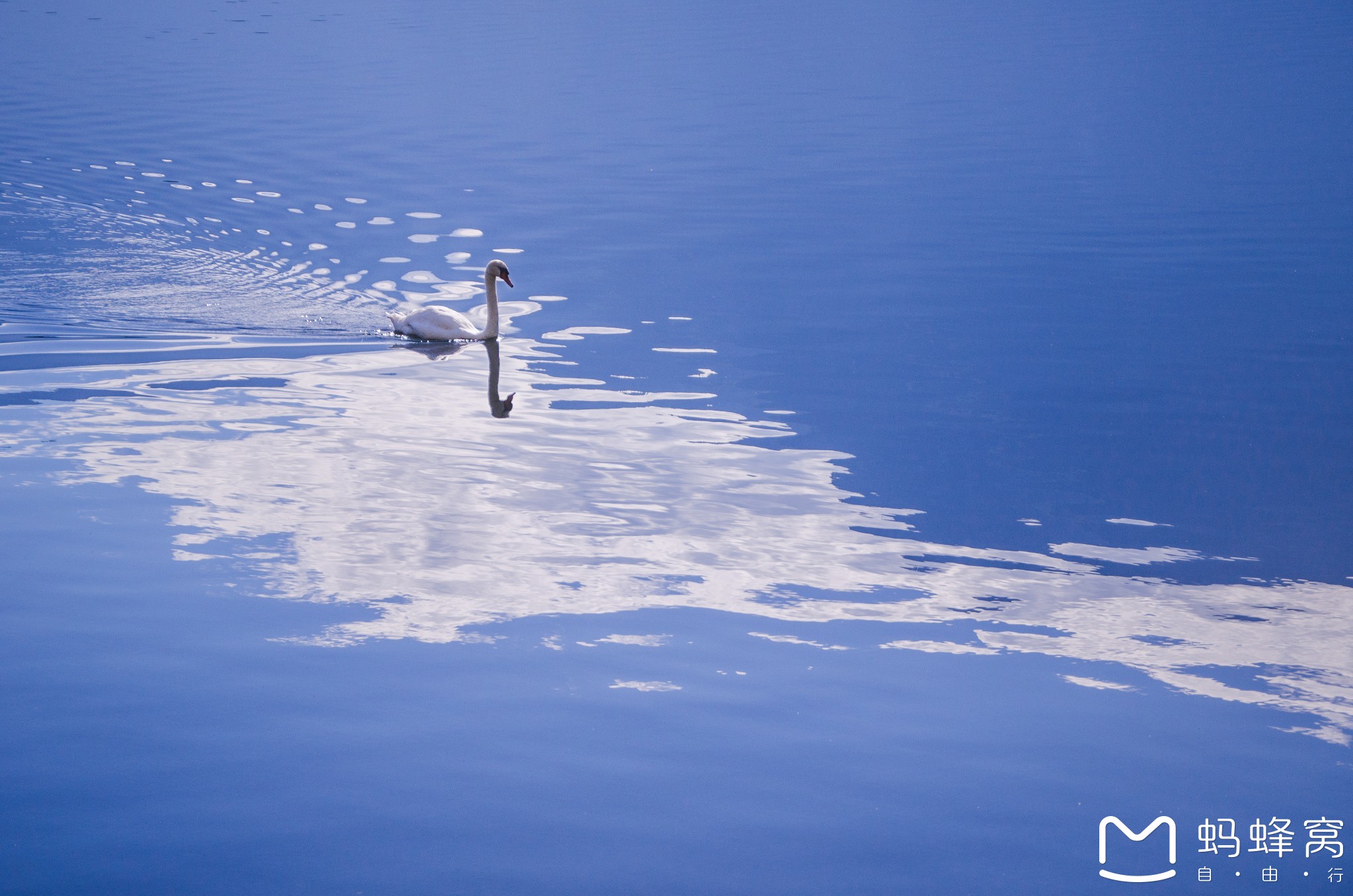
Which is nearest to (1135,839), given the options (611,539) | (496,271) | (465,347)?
(611,539)

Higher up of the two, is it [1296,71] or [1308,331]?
[1296,71]

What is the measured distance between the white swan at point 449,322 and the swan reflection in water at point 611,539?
185cm

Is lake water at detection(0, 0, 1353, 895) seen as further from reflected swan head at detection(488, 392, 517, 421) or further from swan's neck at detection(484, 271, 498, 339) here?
swan's neck at detection(484, 271, 498, 339)

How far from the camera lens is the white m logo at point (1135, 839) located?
5984mm

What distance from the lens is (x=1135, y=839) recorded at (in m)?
6.23

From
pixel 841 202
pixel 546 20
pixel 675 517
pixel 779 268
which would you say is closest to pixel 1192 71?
pixel 841 202

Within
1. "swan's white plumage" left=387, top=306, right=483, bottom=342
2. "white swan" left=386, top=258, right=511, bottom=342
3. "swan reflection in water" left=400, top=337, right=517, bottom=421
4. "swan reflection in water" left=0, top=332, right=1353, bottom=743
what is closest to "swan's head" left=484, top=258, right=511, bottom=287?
"white swan" left=386, top=258, right=511, bottom=342

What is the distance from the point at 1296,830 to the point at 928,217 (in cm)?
1655

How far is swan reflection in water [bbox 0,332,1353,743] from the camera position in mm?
8094

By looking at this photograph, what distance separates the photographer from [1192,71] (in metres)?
38.5

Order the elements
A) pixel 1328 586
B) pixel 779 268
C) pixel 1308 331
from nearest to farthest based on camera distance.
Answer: pixel 1328 586, pixel 1308 331, pixel 779 268

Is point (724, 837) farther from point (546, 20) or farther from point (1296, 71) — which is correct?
point (546, 20)

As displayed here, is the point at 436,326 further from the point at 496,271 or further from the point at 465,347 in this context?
the point at 496,271

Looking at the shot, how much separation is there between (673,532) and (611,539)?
0.50 m
